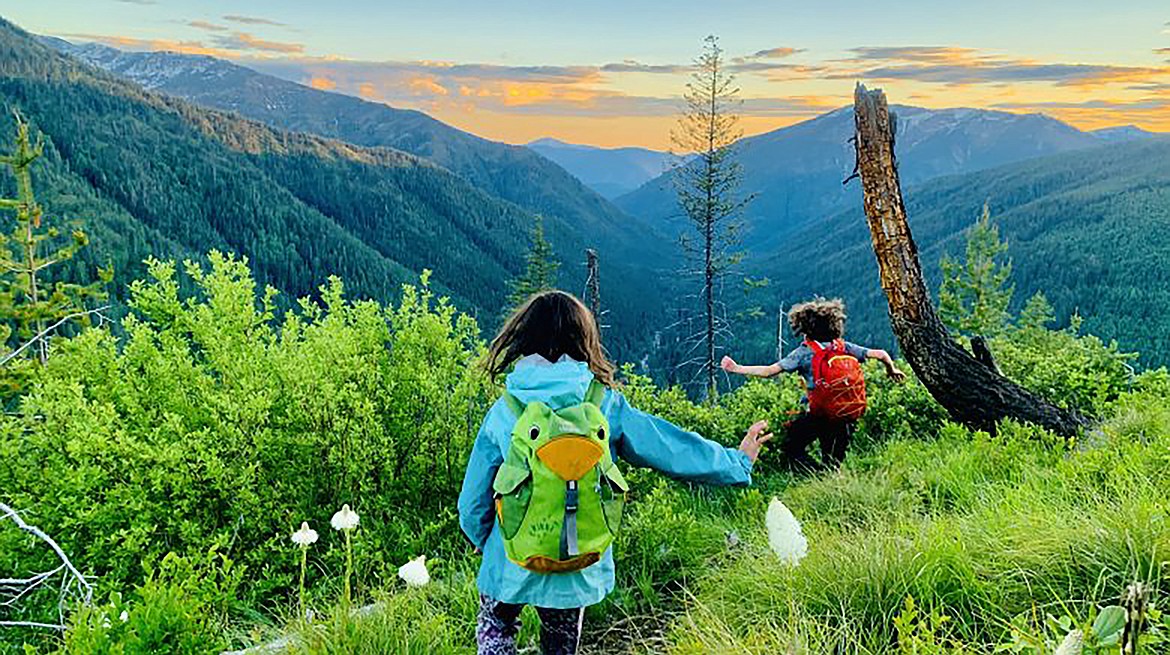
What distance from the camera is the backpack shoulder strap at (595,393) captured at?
312cm

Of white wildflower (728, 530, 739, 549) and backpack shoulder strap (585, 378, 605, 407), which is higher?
backpack shoulder strap (585, 378, 605, 407)

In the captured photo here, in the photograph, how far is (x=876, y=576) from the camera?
139 inches

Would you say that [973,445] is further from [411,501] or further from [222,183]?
[222,183]

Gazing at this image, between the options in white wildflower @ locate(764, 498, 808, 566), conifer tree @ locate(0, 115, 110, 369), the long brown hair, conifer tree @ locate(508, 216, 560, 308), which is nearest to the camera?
the long brown hair

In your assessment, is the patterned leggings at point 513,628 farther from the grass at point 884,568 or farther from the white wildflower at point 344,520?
the white wildflower at point 344,520

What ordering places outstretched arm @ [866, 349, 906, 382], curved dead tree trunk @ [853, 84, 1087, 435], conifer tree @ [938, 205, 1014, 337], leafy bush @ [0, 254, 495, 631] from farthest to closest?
conifer tree @ [938, 205, 1014, 337], curved dead tree trunk @ [853, 84, 1087, 435], outstretched arm @ [866, 349, 906, 382], leafy bush @ [0, 254, 495, 631]

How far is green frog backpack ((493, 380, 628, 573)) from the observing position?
2885 mm

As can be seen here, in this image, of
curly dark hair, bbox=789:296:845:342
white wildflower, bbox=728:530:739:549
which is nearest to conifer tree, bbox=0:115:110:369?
curly dark hair, bbox=789:296:845:342

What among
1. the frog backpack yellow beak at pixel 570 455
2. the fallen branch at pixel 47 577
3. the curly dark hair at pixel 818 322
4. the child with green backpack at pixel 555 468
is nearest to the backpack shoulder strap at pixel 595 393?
the child with green backpack at pixel 555 468

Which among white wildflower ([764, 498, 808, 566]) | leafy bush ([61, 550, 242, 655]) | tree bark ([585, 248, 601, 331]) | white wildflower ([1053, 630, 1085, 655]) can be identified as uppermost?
white wildflower ([1053, 630, 1085, 655])

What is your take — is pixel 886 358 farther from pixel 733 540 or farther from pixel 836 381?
pixel 733 540

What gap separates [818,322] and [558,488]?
4429mm

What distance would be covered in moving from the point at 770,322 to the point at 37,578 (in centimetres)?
15869

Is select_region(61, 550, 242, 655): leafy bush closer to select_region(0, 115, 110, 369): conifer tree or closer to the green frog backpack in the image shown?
the green frog backpack
